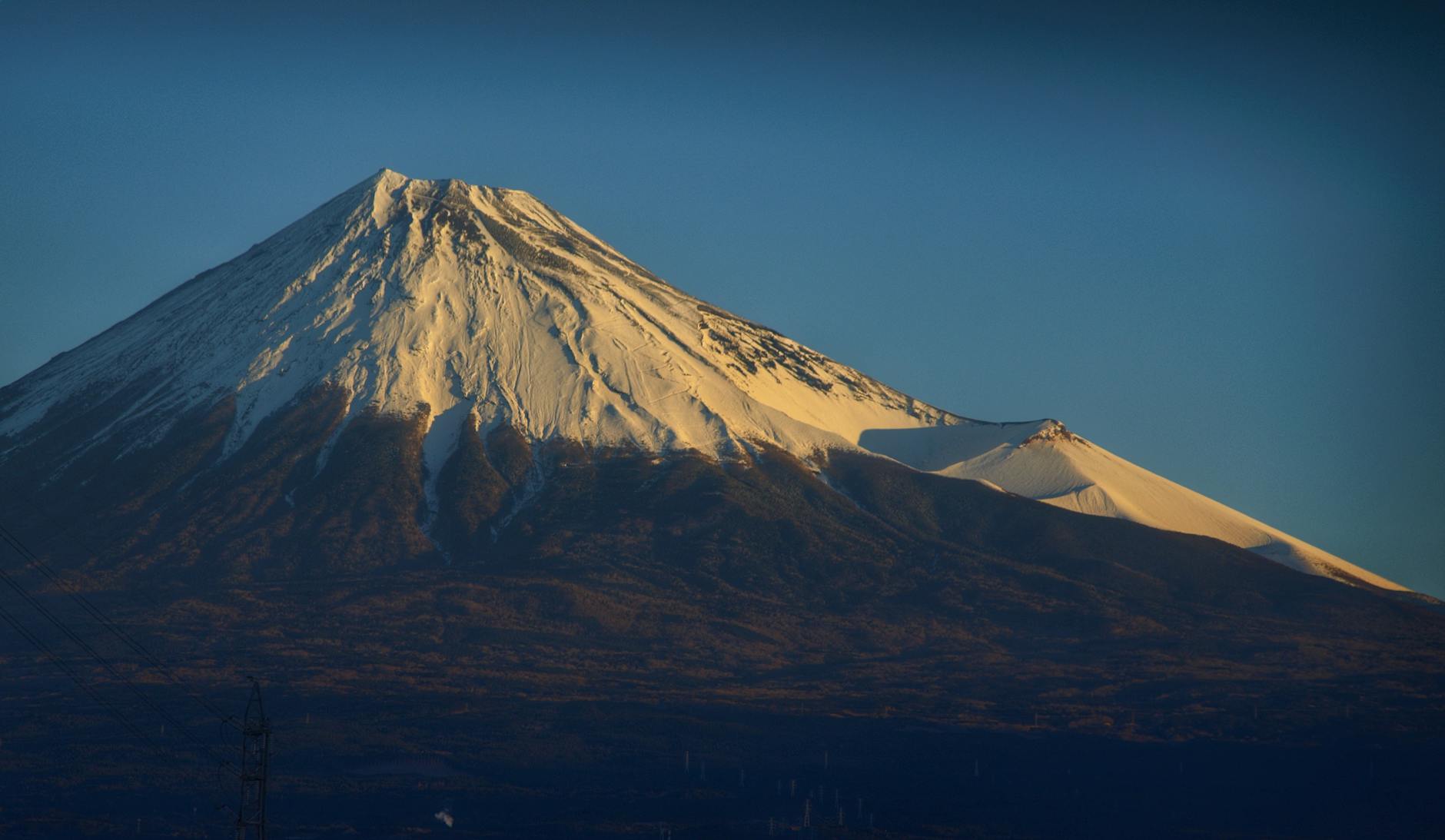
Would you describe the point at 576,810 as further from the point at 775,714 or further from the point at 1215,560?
the point at 1215,560

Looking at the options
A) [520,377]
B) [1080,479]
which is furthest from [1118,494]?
[520,377]

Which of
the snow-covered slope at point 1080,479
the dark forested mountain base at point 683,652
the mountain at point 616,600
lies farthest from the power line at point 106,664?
the snow-covered slope at point 1080,479

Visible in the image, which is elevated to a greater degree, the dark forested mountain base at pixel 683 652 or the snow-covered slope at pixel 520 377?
the snow-covered slope at pixel 520 377

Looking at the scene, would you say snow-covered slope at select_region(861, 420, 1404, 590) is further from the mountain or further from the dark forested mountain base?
the dark forested mountain base

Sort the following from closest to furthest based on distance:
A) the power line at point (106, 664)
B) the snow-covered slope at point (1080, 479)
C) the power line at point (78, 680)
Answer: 1. the power line at point (78, 680)
2. the power line at point (106, 664)
3. the snow-covered slope at point (1080, 479)

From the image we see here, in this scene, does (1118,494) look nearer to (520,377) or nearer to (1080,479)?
(1080,479)

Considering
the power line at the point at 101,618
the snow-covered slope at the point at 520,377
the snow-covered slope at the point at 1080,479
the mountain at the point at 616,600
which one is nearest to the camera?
the mountain at the point at 616,600

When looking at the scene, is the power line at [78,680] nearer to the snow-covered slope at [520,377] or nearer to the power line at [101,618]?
the power line at [101,618]

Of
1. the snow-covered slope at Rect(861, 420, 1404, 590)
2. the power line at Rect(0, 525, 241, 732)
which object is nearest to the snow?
the snow-covered slope at Rect(861, 420, 1404, 590)
